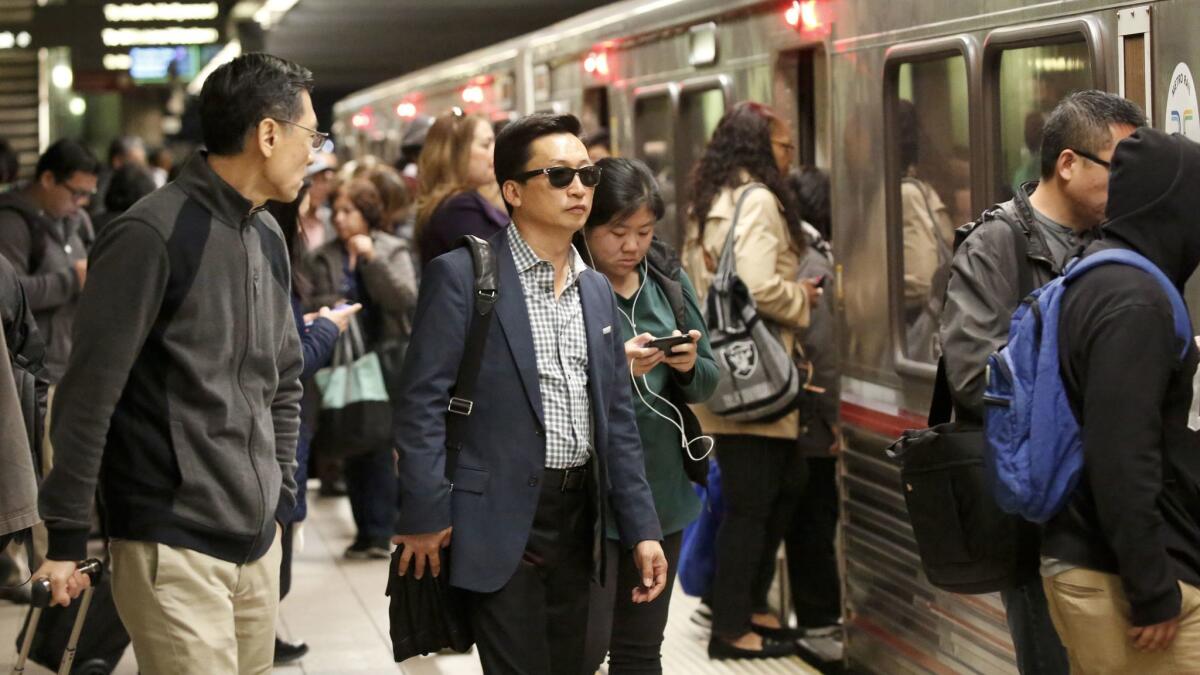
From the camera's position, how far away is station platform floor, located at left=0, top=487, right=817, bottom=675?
6.12 meters

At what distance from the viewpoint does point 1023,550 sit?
386 centimetres

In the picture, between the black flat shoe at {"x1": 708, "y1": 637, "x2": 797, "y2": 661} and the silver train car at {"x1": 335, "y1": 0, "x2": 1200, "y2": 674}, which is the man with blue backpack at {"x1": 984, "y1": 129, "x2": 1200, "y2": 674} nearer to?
the silver train car at {"x1": 335, "y1": 0, "x2": 1200, "y2": 674}

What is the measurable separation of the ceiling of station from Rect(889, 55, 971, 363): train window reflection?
14.8 m

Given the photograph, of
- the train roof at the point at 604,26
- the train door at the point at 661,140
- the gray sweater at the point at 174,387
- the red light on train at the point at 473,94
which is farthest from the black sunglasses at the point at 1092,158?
the red light on train at the point at 473,94

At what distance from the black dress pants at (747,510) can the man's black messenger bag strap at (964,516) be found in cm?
188

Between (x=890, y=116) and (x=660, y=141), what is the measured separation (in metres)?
2.57

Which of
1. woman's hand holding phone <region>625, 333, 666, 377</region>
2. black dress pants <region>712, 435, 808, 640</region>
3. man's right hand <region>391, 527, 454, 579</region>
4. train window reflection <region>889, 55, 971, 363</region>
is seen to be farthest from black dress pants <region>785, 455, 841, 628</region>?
man's right hand <region>391, 527, 454, 579</region>

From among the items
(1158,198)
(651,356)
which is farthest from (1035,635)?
(1158,198)

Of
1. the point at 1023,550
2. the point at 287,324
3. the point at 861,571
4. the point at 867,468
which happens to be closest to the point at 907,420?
the point at 867,468

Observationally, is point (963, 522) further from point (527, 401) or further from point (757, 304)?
point (757, 304)

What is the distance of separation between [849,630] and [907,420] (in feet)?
3.23

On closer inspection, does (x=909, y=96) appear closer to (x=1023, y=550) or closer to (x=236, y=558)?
(x=1023, y=550)

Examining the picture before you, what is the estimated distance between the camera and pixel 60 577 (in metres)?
3.23

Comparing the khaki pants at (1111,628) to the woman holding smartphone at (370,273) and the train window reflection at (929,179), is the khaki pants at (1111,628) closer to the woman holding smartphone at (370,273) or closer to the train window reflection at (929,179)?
the train window reflection at (929,179)
